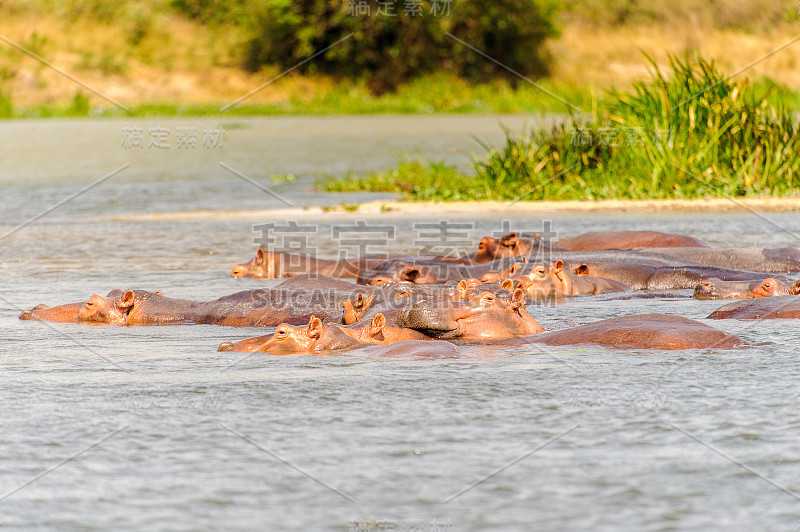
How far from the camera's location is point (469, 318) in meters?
5.21

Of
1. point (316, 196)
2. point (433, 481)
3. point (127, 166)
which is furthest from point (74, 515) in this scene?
point (127, 166)

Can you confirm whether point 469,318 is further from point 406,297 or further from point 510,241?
point 510,241

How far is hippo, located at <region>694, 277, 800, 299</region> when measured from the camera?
6.34 meters

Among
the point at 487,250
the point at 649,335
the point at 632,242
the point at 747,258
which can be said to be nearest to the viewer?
the point at 649,335

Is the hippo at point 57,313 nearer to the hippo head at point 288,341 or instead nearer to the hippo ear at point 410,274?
the hippo head at point 288,341

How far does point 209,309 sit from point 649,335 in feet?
7.21

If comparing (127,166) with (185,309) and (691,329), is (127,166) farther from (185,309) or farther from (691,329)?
(691,329)

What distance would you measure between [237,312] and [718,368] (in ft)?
7.79

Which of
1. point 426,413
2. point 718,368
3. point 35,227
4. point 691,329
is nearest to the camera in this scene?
point 426,413

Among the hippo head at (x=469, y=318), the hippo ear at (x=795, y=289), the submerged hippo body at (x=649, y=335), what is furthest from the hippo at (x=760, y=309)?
the hippo head at (x=469, y=318)

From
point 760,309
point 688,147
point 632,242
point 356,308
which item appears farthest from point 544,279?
point 688,147

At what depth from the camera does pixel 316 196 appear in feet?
44.9

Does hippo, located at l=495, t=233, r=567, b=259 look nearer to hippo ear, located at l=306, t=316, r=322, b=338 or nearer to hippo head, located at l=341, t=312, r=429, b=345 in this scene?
hippo head, located at l=341, t=312, r=429, b=345

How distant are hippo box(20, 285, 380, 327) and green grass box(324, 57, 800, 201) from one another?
22.1ft
